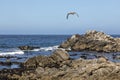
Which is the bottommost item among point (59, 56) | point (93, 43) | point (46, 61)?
point (93, 43)

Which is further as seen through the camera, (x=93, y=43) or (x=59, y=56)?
(x=93, y=43)

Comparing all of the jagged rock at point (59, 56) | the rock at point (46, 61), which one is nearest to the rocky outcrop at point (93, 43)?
the jagged rock at point (59, 56)

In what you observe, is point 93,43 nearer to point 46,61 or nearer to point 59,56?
point 59,56

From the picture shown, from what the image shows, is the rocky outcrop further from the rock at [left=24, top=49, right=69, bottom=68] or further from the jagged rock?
the rock at [left=24, top=49, right=69, bottom=68]

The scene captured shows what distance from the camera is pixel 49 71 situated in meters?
43.5

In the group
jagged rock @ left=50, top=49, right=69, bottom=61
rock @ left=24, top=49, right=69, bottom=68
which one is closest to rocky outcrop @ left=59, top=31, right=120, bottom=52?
jagged rock @ left=50, top=49, right=69, bottom=61

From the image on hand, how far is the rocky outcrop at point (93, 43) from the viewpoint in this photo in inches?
4021

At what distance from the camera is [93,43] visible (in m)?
105

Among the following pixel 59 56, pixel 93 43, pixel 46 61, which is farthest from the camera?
pixel 93 43

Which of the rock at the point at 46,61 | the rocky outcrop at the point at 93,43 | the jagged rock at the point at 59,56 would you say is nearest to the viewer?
the rock at the point at 46,61

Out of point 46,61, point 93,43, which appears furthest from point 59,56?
point 93,43

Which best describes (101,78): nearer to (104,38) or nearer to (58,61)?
(58,61)

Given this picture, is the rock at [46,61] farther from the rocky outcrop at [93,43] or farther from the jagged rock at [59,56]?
the rocky outcrop at [93,43]

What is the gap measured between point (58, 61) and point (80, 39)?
48.5 metres
